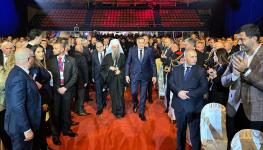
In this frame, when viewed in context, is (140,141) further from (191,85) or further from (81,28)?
(81,28)

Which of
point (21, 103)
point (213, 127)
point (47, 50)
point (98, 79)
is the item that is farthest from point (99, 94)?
point (21, 103)

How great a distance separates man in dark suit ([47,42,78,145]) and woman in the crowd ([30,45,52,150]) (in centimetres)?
40

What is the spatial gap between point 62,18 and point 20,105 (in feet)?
65.9

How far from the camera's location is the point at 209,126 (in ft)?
14.9

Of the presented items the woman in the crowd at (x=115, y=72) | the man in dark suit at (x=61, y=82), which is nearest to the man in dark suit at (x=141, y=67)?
the woman in the crowd at (x=115, y=72)

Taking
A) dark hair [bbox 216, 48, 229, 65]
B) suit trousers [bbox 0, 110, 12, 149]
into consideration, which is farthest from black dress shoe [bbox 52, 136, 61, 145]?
dark hair [bbox 216, 48, 229, 65]

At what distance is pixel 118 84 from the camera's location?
805 centimetres

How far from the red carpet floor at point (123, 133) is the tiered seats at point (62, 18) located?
15226 millimetres

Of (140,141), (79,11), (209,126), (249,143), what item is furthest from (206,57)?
(79,11)

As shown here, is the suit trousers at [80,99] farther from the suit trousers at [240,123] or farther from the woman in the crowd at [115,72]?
the suit trousers at [240,123]

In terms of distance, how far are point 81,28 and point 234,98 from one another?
725 inches

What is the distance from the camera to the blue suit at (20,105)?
395 centimetres

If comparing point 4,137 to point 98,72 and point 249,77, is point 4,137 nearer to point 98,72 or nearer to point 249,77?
point 98,72

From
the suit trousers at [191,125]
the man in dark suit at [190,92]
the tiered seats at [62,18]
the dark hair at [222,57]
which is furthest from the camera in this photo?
the tiered seats at [62,18]
